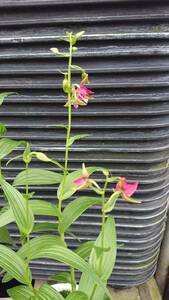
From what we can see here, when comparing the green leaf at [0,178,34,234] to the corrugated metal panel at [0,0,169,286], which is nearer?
the green leaf at [0,178,34,234]

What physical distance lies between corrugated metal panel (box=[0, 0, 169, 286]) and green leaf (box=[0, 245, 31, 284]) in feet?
1.01

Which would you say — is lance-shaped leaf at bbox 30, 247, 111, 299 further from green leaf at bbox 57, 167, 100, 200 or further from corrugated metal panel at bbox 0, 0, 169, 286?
corrugated metal panel at bbox 0, 0, 169, 286

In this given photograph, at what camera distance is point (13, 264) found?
493 mm

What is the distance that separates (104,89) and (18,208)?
1.08 ft

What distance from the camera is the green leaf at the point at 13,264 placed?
1.60ft

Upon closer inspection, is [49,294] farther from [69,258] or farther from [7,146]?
[7,146]

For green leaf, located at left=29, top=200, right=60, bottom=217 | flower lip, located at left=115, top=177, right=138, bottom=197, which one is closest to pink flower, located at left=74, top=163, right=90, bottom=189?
flower lip, located at left=115, top=177, right=138, bottom=197

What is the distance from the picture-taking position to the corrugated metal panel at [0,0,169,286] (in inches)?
23.7

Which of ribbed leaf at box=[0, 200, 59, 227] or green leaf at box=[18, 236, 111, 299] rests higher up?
ribbed leaf at box=[0, 200, 59, 227]

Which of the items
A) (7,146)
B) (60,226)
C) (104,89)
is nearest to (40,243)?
(60,226)

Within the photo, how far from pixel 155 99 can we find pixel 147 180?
0.21 meters

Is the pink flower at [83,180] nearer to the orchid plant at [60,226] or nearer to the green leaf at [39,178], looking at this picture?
the orchid plant at [60,226]

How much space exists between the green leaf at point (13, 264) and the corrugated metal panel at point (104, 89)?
0.31 m

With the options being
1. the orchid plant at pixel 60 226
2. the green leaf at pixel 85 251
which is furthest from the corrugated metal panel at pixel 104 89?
the green leaf at pixel 85 251
